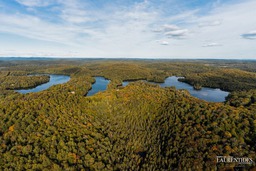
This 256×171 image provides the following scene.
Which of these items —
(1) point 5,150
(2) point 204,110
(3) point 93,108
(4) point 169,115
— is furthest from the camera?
(3) point 93,108

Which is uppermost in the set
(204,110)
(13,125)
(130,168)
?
(204,110)

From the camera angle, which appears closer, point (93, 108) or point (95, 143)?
point (95, 143)

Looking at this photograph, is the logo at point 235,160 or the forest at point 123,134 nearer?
the logo at point 235,160

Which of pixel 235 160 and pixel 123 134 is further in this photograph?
pixel 123 134

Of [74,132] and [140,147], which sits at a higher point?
[74,132]

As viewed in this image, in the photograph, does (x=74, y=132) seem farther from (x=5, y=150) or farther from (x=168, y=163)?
(x=168, y=163)

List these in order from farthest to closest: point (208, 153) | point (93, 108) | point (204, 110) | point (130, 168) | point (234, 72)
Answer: point (234, 72), point (93, 108), point (204, 110), point (130, 168), point (208, 153)

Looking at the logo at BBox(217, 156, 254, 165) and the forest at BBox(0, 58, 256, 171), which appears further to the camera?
the forest at BBox(0, 58, 256, 171)

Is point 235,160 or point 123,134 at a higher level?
point 235,160

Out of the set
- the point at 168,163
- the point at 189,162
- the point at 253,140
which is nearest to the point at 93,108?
the point at 168,163

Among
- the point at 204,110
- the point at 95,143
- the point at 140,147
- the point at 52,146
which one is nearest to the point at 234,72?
the point at 204,110
